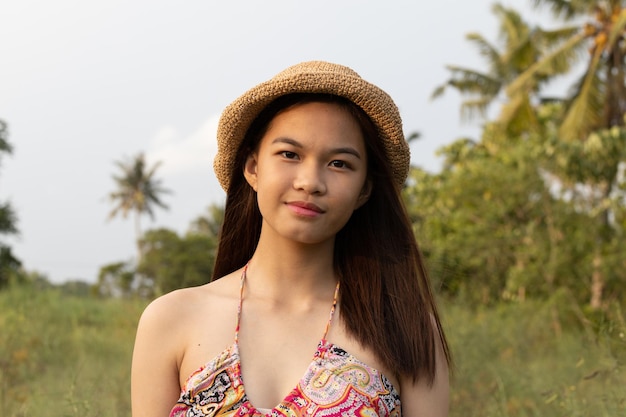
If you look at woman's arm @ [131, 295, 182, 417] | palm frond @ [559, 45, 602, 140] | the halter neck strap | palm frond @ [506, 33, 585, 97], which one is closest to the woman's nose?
the halter neck strap

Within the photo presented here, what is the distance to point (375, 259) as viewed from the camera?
2.55 meters

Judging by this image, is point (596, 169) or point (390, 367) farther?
point (596, 169)

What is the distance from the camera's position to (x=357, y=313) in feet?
7.97

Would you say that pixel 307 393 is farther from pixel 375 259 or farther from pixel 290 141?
pixel 290 141

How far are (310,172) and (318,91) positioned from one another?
219 millimetres

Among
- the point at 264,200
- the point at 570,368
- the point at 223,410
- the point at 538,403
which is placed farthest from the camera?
the point at 570,368

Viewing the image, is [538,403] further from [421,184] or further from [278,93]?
[421,184]

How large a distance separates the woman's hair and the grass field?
0.75 m

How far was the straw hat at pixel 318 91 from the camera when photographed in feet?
7.53

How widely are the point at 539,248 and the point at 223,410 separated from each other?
13.4m

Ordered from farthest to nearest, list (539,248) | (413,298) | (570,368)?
(539,248)
(570,368)
(413,298)

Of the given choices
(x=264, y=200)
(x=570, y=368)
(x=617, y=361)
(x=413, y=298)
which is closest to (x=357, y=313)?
(x=413, y=298)

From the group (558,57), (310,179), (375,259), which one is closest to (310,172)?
(310,179)

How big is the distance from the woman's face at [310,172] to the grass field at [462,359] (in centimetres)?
104
